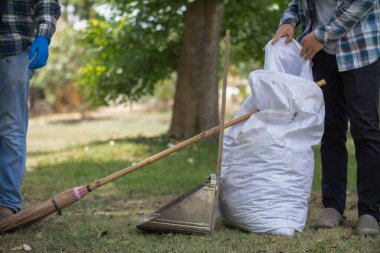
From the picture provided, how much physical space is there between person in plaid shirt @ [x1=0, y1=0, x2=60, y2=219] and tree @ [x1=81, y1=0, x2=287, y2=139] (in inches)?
143

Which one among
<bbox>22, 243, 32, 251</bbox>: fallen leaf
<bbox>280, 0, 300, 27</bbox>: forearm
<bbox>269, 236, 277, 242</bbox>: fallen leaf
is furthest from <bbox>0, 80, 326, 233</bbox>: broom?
<bbox>269, 236, 277, 242</bbox>: fallen leaf

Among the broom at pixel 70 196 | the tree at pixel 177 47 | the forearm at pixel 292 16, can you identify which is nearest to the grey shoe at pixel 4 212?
the broom at pixel 70 196

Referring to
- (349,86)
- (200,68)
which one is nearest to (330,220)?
(349,86)

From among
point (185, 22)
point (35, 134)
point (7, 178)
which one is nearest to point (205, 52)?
point (185, 22)

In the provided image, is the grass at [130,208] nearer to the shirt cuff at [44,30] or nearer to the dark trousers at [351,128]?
the dark trousers at [351,128]

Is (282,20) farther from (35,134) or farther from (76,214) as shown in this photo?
(35,134)

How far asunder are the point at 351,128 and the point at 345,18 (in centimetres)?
59

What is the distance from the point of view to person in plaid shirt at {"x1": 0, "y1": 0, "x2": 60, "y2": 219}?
11.5 ft

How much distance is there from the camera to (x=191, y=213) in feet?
10.5

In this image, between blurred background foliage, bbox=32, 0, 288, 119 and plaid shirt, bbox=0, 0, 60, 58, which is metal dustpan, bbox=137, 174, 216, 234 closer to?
plaid shirt, bbox=0, 0, 60, 58

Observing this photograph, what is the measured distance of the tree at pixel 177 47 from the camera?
8172 millimetres

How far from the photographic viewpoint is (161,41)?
29.7 feet

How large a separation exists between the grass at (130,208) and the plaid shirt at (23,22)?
109cm

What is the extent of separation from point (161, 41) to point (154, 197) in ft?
14.3
